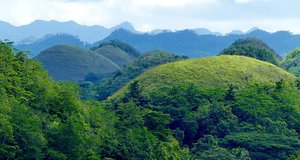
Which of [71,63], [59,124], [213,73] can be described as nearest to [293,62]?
[213,73]

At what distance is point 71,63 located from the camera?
186 metres

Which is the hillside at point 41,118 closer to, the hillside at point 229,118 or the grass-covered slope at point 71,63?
the hillside at point 229,118

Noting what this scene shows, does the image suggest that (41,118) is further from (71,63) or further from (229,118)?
(71,63)

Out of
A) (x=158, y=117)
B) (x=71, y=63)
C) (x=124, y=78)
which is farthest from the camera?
(x=71, y=63)

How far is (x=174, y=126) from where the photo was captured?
60.2 meters

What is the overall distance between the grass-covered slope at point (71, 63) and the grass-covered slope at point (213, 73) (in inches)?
3815

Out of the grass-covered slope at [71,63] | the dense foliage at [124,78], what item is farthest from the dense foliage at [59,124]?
the grass-covered slope at [71,63]

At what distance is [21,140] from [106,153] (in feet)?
26.6

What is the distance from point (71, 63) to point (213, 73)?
364 ft

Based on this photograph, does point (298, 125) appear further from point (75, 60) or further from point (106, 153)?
point (75, 60)

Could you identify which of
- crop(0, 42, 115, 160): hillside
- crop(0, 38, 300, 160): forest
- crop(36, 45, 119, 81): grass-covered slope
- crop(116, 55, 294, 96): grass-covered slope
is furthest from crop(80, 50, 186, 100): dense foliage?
crop(0, 42, 115, 160): hillside

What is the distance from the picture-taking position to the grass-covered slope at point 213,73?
258 ft

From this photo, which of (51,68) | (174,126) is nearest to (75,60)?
(51,68)

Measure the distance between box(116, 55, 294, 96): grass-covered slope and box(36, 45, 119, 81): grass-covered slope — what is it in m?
96.9
